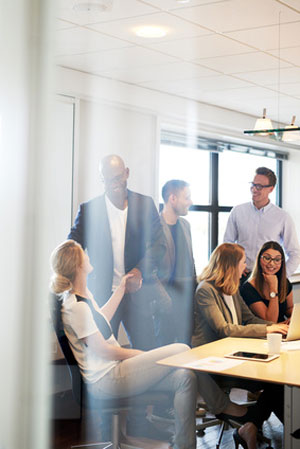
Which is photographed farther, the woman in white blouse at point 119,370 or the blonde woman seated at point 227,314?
the blonde woman seated at point 227,314

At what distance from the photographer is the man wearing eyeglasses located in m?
3.51

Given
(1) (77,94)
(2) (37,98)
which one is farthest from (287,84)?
(2) (37,98)

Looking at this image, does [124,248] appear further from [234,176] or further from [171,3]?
[234,176]

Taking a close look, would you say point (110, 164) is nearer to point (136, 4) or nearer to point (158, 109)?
point (158, 109)

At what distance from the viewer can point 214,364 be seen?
1.77m

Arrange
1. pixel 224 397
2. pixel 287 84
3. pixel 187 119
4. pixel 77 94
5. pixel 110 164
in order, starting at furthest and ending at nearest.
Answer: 1. pixel 187 119
2. pixel 287 84
3. pixel 110 164
4. pixel 224 397
5. pixel 77 94

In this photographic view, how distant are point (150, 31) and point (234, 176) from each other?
8.26ft

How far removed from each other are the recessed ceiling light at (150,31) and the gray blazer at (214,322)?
1023mm

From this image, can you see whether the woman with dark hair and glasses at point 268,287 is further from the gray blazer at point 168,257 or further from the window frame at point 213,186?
the window frame at point 213,186

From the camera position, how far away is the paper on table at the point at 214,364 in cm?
172

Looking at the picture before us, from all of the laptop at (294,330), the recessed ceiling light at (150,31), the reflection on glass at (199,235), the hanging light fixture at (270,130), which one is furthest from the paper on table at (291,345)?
the reflection on glass at (199,235)

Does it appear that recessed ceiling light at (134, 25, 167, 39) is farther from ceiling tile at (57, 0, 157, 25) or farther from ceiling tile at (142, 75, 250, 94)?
ceiling tile at (142, 75, 250, 94)

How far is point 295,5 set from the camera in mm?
2191

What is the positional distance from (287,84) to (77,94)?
9.62 feet
